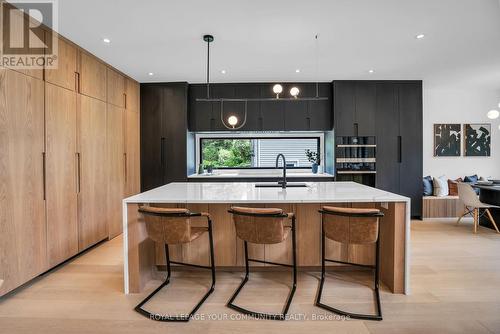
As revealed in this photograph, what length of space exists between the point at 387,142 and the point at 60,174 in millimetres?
5192

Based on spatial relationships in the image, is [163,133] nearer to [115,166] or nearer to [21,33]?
[115,166]

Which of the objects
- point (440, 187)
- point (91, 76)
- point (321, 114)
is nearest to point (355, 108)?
point (321, 114)

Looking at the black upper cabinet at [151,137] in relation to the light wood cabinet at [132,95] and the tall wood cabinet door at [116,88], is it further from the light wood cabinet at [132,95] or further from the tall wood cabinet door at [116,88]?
the tall wood cabinet door at [116,88]

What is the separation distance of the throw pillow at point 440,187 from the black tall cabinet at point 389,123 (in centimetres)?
62

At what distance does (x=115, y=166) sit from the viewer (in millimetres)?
4375

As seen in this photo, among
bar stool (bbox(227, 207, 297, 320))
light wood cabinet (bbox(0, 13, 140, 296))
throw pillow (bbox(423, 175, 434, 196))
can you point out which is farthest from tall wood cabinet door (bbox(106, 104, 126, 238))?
throw pillow (bbox(423, 175, 434, 196))

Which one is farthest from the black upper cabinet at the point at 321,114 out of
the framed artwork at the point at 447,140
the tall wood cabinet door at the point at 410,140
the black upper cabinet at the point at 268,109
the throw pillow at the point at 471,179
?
the throw pillow at the point at 471,179

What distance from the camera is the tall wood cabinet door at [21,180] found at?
240cm

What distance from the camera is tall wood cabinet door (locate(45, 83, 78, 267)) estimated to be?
9.70 feet

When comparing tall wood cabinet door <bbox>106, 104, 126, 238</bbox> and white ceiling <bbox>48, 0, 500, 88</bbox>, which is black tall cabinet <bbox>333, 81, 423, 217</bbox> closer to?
white ceiling <bbox>48, 0, 500, 88</bbox>

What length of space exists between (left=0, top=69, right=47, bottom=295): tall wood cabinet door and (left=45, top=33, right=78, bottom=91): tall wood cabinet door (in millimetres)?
244

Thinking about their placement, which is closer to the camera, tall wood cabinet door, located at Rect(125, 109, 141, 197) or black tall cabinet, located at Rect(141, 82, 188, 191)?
tall wood cabinet door, located at Rect(125, 109, 141, 197)

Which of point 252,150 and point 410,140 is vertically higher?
point 410,140

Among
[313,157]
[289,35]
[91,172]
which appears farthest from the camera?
[313,157]
